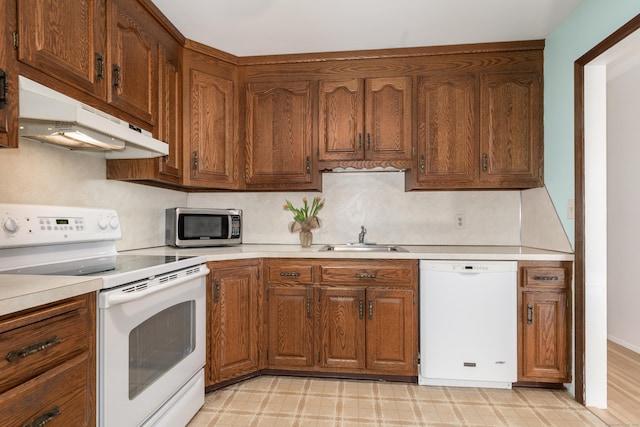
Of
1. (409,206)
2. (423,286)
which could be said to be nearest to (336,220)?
(409,206)

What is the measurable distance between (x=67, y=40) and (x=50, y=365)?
125cm

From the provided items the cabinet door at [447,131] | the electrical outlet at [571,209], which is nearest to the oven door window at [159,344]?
the cabinet door at [447,131]

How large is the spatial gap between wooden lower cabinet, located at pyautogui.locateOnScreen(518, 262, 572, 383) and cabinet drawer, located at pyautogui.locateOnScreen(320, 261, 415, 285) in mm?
694

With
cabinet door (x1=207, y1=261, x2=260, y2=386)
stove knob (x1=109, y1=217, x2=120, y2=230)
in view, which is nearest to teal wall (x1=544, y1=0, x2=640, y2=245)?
cabinet door (x1=207, y1=261, x2=260, y2=386)

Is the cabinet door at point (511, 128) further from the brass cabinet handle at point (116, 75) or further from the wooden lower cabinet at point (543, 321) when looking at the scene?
the brass cabinet handle at point (116, 75)

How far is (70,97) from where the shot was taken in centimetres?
150

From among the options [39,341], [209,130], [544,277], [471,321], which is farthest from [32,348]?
[544,277]

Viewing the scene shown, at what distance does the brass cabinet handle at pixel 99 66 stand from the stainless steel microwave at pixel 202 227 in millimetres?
951

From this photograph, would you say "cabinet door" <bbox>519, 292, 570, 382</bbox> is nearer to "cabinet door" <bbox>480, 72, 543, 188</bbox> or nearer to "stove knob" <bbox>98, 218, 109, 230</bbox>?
"cabinet door" <bbox>480, 72, 543, 188</bbox>

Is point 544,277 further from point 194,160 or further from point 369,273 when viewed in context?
point 194,160

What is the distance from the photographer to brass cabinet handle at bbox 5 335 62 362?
3.01 feet

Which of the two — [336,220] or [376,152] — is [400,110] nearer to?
[376,152]

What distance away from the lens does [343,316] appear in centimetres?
230

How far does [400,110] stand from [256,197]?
132cm
